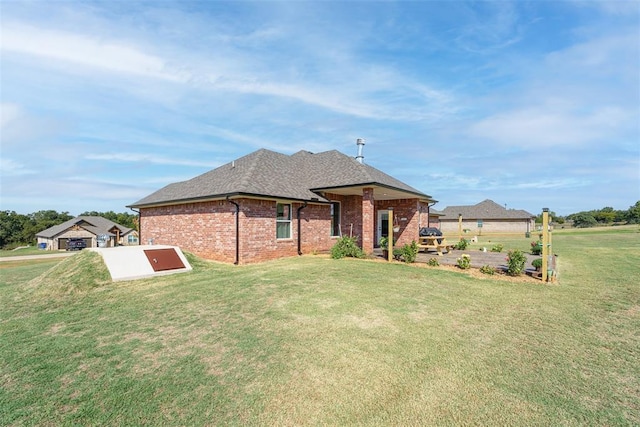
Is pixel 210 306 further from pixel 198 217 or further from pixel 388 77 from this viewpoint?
pixel 388 77

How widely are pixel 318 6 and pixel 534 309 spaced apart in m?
11.3

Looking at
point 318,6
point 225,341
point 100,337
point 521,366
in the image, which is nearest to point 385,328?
point 521,366

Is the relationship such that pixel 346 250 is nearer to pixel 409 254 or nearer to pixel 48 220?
pixel 409 254

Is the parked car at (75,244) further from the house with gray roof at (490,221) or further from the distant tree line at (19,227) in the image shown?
the house with gray roof at (490,221)

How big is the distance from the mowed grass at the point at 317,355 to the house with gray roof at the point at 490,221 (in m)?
43.6

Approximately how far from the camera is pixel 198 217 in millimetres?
14633

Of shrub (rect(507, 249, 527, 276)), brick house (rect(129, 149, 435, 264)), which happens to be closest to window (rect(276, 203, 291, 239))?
brick house (rect(129, 149, 435, 264))

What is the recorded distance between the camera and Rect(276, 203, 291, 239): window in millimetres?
13859

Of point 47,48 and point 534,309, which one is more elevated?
point 47,48

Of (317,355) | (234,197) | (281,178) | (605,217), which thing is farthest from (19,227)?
(605,217)

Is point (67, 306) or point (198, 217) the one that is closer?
point (67, 306)

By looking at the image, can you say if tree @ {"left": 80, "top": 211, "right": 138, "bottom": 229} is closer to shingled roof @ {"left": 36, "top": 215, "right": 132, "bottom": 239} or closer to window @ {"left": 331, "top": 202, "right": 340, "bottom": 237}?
shingled roof @ {"left": 36, "top": 215, "right": 132, "bottom": 239}

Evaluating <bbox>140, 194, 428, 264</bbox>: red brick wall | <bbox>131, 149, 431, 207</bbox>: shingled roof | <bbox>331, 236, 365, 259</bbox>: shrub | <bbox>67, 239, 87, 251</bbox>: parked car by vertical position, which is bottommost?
<bbox>67, 239, 87, 251</bbox>: parked car

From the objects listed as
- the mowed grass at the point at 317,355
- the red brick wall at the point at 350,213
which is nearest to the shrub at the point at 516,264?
the mowed grass at the point at 317,355
